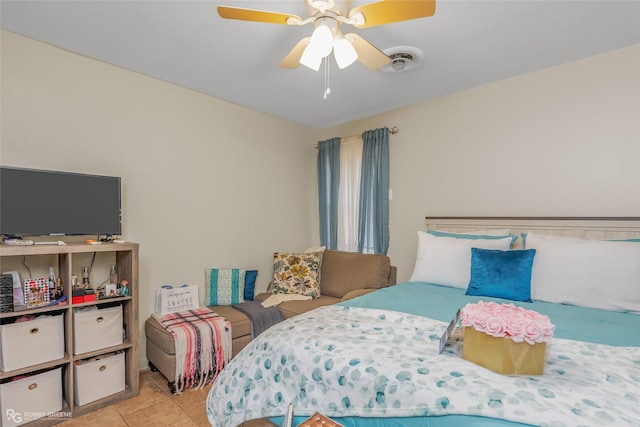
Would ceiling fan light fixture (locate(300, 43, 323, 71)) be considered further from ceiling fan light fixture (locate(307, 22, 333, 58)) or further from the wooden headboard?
the wooden headboard

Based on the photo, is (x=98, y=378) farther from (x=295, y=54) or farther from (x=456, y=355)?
(x=295, y=54)

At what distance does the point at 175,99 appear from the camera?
9.30ft

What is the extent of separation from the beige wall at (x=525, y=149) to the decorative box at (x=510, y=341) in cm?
187

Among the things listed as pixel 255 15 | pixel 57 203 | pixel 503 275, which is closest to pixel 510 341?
pixel 503 275

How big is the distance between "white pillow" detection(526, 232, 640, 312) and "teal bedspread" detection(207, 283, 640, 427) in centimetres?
11

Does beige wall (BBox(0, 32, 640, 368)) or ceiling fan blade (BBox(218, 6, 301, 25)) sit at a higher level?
ceiling fan blade (BBox(218, 6, 301, 25))

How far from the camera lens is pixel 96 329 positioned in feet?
6.82

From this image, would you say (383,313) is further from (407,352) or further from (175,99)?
(175,99)

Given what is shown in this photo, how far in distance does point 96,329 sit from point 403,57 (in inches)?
112

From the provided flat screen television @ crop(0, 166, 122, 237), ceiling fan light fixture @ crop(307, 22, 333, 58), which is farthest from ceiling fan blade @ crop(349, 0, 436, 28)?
flat screen television @ crop(0, 166, 122, 237)

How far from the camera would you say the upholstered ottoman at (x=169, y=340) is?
2.26 metres

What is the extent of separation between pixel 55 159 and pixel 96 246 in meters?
0.76

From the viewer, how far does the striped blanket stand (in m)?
2.27

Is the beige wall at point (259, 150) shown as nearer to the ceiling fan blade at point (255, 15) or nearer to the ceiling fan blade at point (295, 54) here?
the ceiling fan blade at point (295, 54)
